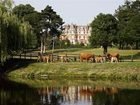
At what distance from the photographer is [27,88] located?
152 ft

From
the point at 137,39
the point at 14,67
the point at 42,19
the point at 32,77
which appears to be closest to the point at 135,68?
the point at 32,77

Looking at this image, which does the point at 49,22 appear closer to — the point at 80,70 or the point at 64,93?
the point at 80,70

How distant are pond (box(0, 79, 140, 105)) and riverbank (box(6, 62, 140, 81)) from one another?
4.67 metres

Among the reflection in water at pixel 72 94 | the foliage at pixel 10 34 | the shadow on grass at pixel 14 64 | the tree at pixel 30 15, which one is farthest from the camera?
the tree at pixel 30 15

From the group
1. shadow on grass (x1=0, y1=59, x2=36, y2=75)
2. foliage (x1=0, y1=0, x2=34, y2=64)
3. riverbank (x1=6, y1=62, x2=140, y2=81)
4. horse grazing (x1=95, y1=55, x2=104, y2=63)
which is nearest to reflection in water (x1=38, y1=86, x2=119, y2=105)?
riverbank (x1=6, y1=62, x2=140, y2=81)

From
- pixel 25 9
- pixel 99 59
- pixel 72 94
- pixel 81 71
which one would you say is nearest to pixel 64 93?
pixel 72 94

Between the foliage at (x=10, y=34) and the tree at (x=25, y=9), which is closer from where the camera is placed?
the foliage at (x=10, y=34)

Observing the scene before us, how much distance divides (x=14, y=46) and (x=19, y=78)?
727cm

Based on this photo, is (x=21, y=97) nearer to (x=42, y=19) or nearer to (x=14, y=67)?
(x=14, y=67)

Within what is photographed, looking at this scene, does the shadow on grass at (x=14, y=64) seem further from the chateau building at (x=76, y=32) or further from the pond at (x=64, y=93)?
the chateau building at (x=76, y=32)

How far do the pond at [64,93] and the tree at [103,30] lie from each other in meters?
25.3

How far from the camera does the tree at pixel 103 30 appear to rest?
7706cm

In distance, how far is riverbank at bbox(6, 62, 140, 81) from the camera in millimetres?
55656

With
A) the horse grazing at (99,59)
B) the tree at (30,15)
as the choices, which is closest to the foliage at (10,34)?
the horse grazing at (99,59)
